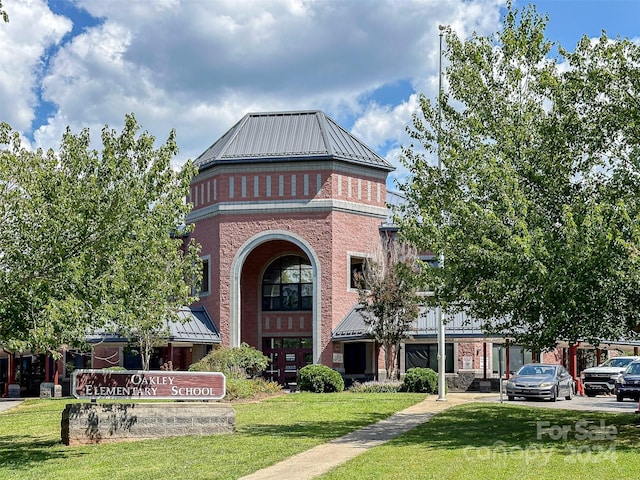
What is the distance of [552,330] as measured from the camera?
58.2ft

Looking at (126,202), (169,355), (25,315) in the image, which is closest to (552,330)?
(126,202)

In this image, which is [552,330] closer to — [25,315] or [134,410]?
[134,410]

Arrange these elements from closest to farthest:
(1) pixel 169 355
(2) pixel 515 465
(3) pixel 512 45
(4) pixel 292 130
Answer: (2) pixel 515 465 < (3) pixel 512 45 < (1) pixel 169 355 < (4) pixel 292 130

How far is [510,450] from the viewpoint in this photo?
1608cm

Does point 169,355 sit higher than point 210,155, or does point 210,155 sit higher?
point 210,155

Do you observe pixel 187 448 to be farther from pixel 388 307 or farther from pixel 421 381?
pixel 388 307

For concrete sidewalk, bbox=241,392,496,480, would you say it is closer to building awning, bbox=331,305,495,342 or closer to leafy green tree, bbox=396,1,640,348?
leafy green tree, bbox=396,1,640,348

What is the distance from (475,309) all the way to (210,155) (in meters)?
26.5

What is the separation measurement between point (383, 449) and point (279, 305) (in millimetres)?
29410

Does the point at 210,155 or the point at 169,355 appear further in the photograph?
the point at 210,155

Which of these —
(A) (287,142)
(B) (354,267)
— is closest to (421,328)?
(B) (354,267)

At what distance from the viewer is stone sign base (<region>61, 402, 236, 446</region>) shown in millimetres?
18344

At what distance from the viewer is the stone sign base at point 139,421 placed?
18.3 metres

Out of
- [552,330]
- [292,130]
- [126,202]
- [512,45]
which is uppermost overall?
[292,130]
